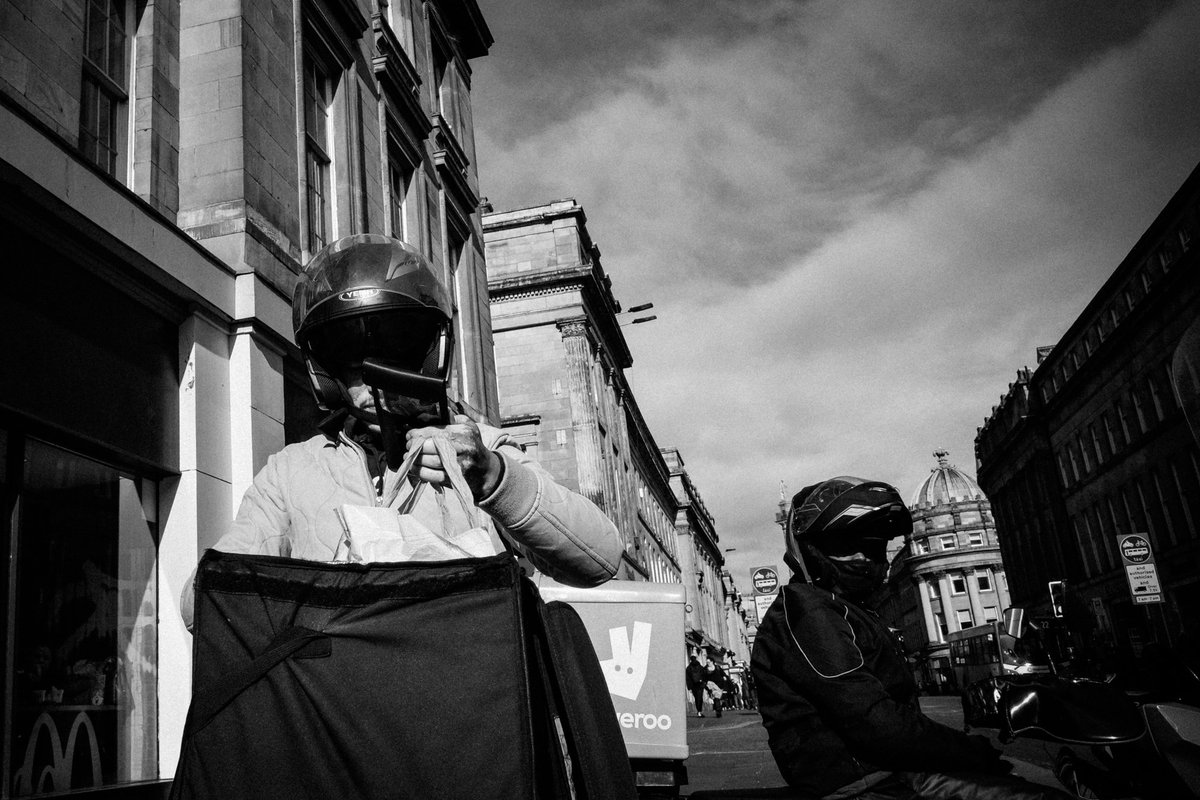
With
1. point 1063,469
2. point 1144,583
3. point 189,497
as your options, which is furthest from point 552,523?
point 1063,469

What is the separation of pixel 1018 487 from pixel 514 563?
288 ft

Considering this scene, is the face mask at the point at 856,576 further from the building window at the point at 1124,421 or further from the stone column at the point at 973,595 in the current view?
the stone column at the point at 973,595

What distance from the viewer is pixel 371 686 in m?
1.45

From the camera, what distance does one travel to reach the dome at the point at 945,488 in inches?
5802

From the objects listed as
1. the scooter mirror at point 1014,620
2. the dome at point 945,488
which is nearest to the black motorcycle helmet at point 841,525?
the scooter mirror at point 1014,620

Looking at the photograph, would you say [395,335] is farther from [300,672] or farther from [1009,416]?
[1009,416]

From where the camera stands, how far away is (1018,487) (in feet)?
264

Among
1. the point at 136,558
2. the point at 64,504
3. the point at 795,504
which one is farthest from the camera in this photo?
the point at 136,558

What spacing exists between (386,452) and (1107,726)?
2.86 metres

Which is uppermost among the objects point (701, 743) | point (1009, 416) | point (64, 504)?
point (1009, 416)

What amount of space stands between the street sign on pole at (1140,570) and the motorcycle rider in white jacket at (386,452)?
13.6 meters

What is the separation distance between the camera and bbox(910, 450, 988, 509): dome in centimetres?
14738

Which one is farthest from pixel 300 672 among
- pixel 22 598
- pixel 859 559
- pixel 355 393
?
pixel 22 598

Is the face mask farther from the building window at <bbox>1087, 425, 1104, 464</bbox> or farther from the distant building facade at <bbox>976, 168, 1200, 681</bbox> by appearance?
the building window at <bbox>1087, 425, 1104, 464</bbox>
